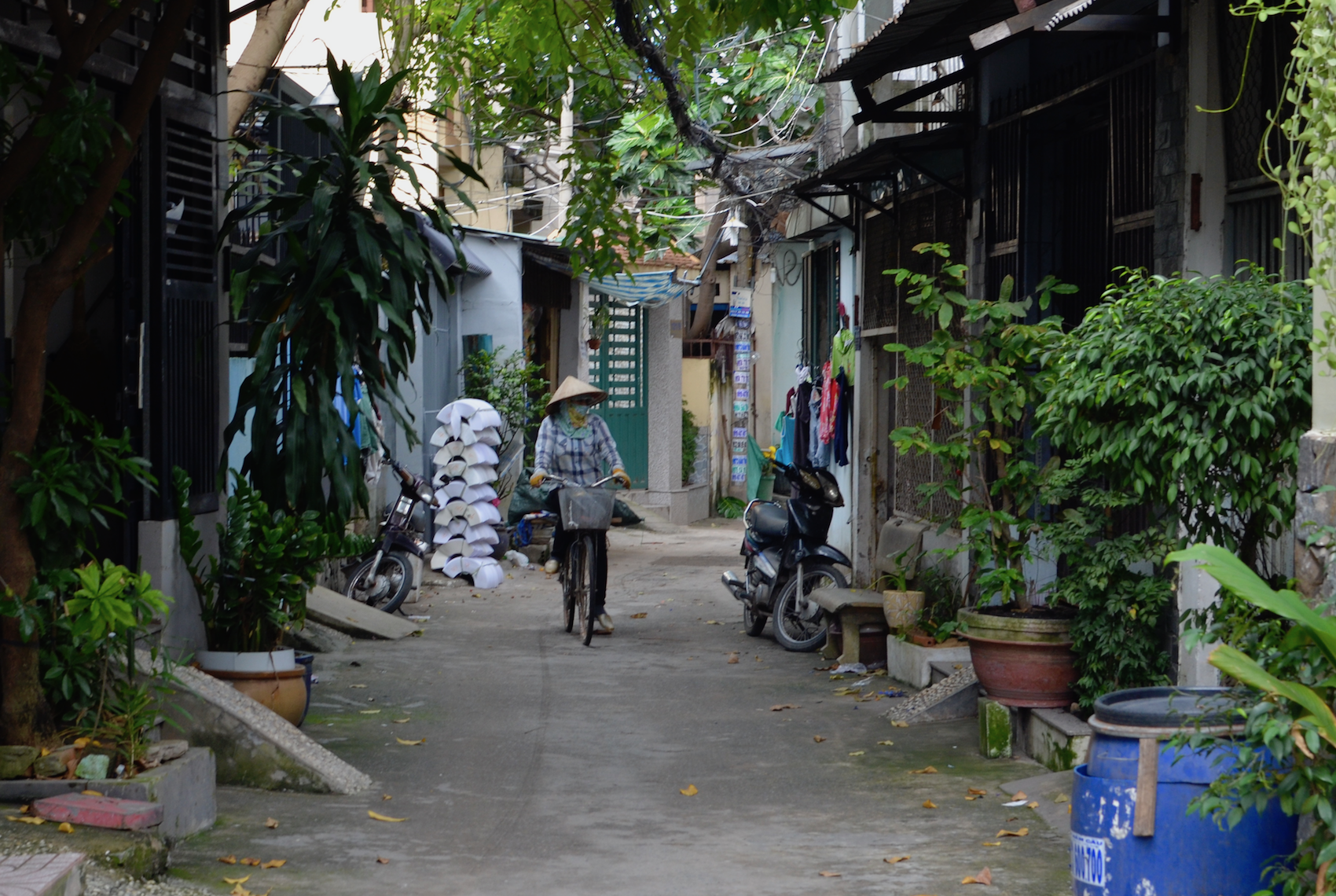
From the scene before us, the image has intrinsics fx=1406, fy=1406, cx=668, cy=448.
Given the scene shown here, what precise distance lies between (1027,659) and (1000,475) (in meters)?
1.11

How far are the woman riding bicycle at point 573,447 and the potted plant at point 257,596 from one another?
4.11 meters

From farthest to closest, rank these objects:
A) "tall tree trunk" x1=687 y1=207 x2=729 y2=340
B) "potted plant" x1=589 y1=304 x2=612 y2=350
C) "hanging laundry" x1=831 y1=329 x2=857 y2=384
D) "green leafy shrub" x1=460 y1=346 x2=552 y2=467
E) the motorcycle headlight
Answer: "potted plant" x1=589 y1=304 x2=612 y2=350 < "tall tree trunk" x1=687 y1=207 x2=729 y2=340 < "green leafy shrub" x1=460 y1=346 x2=552 y2=467 < "hanging laundry" x1=831 y1=329 x2=857 y2=384 < the motorcycle headlight

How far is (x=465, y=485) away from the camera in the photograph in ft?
50.2

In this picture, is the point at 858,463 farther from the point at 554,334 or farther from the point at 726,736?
the point at 554,334

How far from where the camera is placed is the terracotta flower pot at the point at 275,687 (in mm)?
Result: 7094

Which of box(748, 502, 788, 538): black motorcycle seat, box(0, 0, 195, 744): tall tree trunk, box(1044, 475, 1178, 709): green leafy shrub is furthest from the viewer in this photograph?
box(748, 502, 788, 538): black motorcycle seat

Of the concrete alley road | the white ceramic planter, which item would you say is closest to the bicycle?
the concrete alley road

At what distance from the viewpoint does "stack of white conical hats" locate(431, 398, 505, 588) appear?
1511cm

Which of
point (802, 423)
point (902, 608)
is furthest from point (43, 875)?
point (802, 423)

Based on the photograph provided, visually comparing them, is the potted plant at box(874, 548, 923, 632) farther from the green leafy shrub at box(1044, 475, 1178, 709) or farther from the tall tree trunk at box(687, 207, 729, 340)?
the tall tree trunk at box(687, 207, 729, 340)

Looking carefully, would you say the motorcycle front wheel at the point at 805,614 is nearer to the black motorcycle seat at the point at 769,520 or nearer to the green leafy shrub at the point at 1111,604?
the black motorcycle seat at the point at 769,520

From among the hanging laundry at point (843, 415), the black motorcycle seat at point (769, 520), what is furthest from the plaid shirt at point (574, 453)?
the hanging laundry at point (843, 415)

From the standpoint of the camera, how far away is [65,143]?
5469mm

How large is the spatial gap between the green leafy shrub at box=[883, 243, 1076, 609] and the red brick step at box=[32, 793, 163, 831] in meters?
4.17
